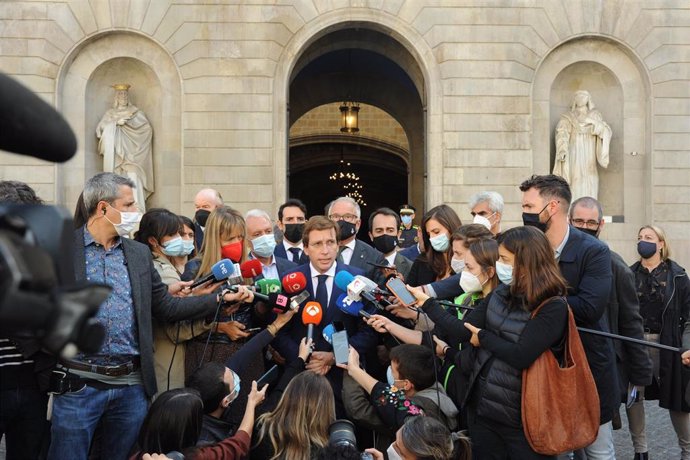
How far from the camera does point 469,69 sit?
14.5 meters

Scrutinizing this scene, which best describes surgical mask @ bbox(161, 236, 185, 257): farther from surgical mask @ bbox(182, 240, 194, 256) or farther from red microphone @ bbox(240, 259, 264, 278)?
red microphone @ bbox(240, 259, 264, 278)

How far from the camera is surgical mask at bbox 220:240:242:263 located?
5324 mm

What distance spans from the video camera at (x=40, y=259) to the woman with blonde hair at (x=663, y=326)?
248 inches

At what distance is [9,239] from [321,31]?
45.5ft

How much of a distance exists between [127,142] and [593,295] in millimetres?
11651

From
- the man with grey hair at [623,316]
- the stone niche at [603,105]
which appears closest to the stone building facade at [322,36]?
the stone niche at [603,105]

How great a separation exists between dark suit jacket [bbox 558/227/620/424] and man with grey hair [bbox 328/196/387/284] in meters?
2.18

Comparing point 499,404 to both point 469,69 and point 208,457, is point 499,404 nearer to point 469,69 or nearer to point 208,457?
point 208,457

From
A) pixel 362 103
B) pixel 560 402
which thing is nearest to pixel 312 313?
pixel 560 402

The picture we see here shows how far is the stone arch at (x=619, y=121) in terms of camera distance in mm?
14828

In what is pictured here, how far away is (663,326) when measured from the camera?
738cm

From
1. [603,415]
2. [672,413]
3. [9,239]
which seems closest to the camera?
[9,239]

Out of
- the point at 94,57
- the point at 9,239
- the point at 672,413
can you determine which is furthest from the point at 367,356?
the point at 94,57

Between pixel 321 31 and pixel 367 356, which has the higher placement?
pixel 321 31
